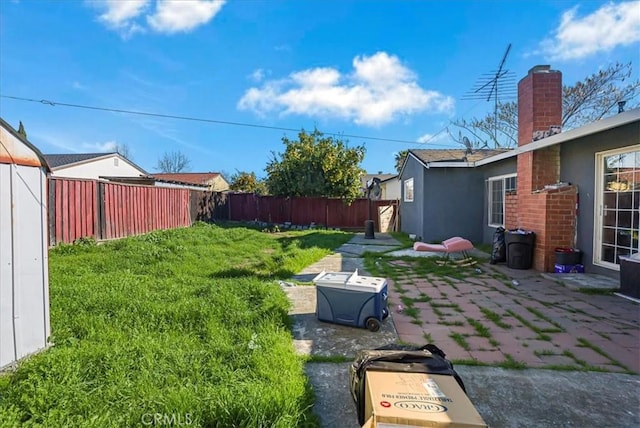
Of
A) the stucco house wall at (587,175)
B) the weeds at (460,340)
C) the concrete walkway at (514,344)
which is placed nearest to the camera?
the concrete walkway at (514,344)

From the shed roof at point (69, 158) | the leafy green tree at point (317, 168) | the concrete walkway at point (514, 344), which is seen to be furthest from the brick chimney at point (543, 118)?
the shed roof at point (69, 158)

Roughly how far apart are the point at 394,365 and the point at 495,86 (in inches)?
505

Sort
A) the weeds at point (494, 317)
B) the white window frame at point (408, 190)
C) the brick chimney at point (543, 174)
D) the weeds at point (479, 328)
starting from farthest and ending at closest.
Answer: the white window frame at point (408, 190) < the brick chimney at point (543, 174) < the weeds at point (494, 317) < the weeds at point (479, 328)

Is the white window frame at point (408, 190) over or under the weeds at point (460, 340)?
over

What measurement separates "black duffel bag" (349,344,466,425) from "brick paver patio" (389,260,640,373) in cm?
104

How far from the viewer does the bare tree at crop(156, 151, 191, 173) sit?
42.3 metres

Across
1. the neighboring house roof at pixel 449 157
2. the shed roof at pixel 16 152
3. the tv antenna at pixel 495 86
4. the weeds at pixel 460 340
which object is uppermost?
the tv antenna at pixel 495 86

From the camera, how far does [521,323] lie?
3506mm

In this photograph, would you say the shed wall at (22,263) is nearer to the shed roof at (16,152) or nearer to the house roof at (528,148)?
the shed roof at (16,152)

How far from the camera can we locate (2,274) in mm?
2307

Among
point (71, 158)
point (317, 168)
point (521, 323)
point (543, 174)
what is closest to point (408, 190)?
point (317, 168)

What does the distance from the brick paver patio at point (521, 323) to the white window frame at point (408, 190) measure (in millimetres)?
7441

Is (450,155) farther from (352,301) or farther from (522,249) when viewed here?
(352,301)

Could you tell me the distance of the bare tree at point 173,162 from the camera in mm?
42344
